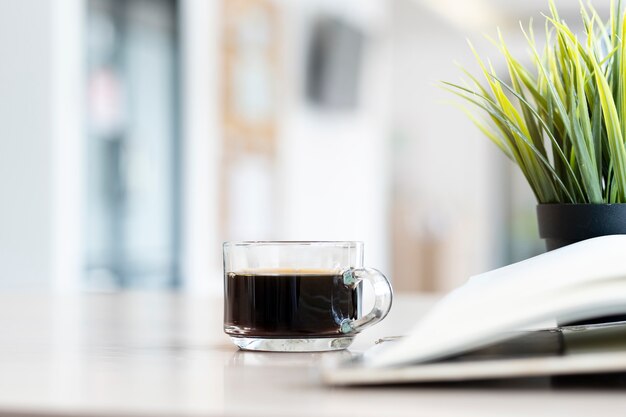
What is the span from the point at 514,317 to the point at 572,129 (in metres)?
0.26

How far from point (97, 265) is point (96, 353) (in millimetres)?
3098

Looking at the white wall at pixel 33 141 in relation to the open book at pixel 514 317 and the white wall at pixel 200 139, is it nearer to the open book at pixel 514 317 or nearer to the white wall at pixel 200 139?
the white wall at pixel 200 139

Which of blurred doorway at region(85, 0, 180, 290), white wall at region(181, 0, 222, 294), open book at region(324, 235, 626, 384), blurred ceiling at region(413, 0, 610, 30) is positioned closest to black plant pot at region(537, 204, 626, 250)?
open book at region(324, 235, 626, 384)

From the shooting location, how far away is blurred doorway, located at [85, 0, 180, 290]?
3732mm

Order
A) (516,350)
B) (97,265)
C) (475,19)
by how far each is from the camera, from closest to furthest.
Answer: (516,350) < (97,265) < (475,19)

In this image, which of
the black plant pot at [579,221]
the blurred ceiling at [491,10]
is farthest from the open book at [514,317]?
the blurred ceiling at [491,10]

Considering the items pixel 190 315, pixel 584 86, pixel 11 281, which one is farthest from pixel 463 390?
pixel 11 281

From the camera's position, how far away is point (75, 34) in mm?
3344

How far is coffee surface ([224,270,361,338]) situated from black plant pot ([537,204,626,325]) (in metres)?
0.19

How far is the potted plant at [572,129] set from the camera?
2.44 ft

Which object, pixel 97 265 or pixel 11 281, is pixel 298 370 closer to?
pixel 11 281

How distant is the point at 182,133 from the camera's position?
4152 mm

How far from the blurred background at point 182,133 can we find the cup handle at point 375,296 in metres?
2.64

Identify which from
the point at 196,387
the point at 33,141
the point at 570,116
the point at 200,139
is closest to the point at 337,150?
the point at 200,139
